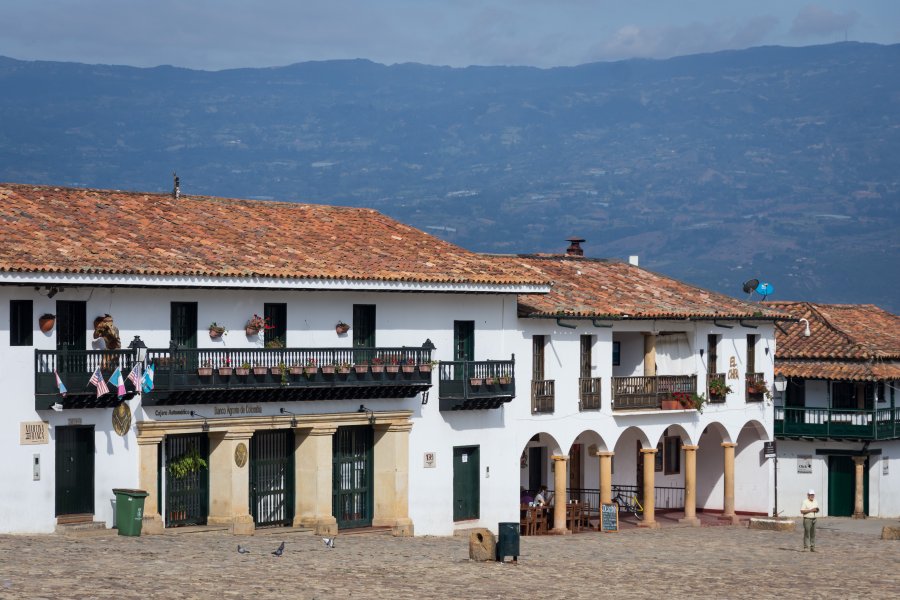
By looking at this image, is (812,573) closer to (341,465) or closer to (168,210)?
(341,465)

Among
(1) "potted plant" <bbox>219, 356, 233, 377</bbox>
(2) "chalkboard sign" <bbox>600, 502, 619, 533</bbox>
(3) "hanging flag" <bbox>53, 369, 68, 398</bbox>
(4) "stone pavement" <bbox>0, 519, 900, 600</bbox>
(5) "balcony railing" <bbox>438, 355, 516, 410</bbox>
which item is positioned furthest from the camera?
(2) "chalkboard sign" <bbox>600, 502, 619, 533</bbox>

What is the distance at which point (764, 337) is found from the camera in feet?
188

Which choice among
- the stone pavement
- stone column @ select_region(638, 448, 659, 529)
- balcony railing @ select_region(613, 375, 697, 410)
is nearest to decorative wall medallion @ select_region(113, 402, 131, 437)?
the stone pavement

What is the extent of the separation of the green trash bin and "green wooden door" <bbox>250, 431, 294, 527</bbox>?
485 cm

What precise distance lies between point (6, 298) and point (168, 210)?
749 cm

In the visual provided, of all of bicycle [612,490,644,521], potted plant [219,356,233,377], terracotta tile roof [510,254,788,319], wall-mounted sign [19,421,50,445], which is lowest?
bicycle [612,490,644,521]

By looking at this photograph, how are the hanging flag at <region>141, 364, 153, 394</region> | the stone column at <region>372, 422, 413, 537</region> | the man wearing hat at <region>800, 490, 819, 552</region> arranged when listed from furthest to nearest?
the stone column at <region>372, 422, 413, 537</region>
the man wearing hat at <region>800, 490, 819, 552</region>
the hanging flag at <region>141, 364, 153, 394</region>

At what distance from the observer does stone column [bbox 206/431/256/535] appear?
132 ft

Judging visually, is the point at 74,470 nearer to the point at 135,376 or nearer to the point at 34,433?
the point at 34,433

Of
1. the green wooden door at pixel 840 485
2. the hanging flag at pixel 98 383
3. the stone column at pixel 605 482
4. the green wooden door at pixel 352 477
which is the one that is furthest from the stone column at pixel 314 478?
the green wooden door at pixel 840 485

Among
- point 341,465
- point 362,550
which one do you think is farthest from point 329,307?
point 362,550

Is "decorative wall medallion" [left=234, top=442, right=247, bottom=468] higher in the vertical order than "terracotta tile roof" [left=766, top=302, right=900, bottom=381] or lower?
lower

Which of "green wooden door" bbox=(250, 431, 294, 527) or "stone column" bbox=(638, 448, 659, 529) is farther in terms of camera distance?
"stone column" bbox=(638, 448, 659, 529)

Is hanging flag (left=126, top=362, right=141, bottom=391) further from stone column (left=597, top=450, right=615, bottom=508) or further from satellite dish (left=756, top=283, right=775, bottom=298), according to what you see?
satellite dish (left=756, top=283, right=775, bottom=298)
